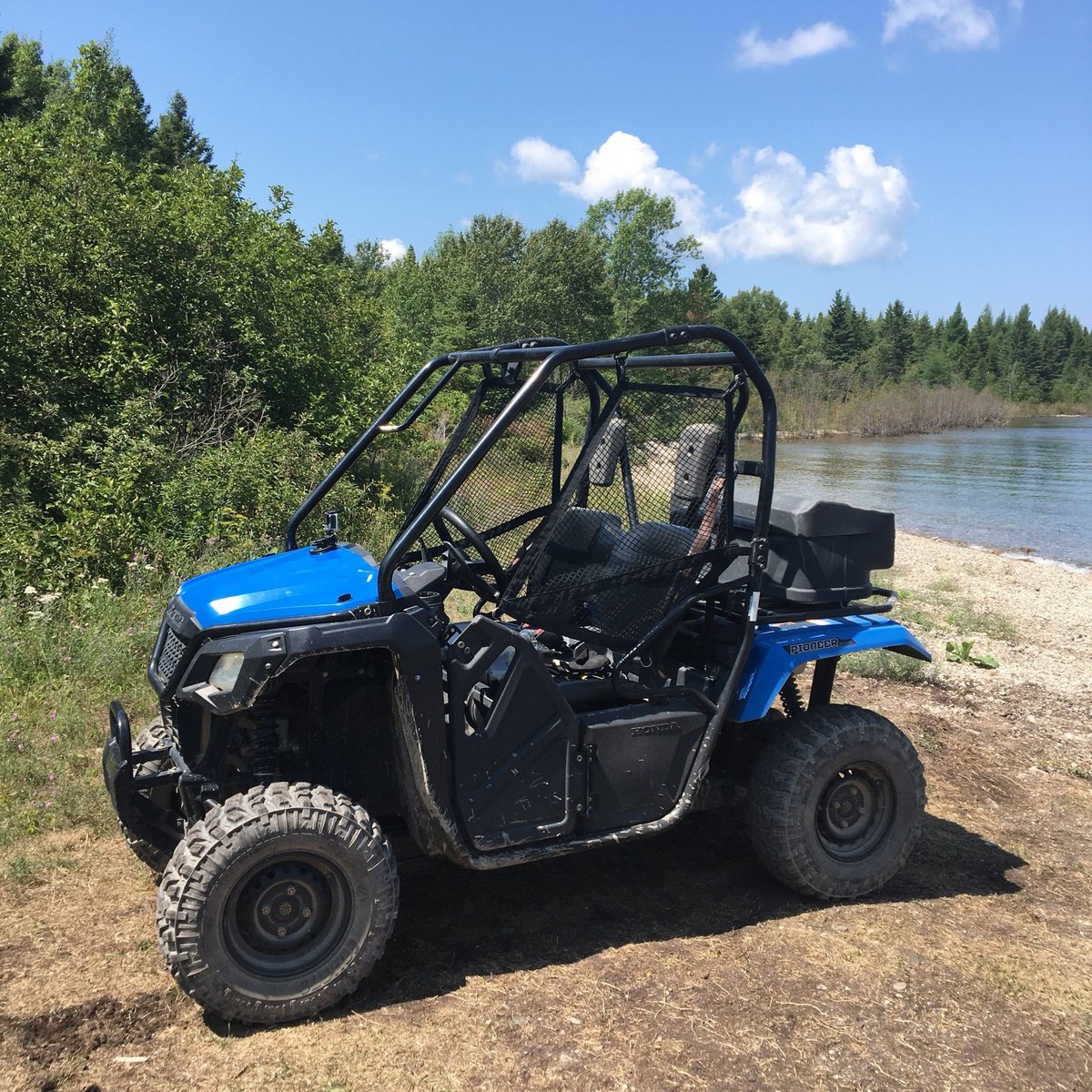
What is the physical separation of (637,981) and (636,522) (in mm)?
1713

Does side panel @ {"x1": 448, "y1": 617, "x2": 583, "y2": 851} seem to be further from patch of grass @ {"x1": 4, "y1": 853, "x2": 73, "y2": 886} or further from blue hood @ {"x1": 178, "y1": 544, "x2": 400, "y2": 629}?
patch of grass @ {"x1": 4, "y1": 853, "x2": 73, "y2": 886}

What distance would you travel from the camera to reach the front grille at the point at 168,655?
3.44 metres

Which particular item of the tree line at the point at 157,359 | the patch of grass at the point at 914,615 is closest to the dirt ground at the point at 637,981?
the tree line at the point at 157,359

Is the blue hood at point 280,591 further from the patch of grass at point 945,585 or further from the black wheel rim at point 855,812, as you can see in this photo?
the patch of grass at point 945,585

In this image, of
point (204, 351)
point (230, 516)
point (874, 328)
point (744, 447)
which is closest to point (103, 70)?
point (204, 351)

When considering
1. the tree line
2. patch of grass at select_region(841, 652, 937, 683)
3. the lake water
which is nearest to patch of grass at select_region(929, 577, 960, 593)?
the lake water

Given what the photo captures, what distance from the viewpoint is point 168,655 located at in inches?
141

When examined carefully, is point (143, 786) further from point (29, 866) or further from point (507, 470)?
point (507, 470)

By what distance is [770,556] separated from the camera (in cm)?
436

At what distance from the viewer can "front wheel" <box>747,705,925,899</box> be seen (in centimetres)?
411

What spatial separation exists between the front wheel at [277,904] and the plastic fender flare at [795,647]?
5.14 feet

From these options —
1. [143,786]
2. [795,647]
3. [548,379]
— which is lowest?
[143,786]

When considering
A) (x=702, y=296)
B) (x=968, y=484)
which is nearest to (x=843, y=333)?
(x=702, y=296)

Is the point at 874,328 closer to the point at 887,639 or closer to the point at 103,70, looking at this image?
the point at 103,70
